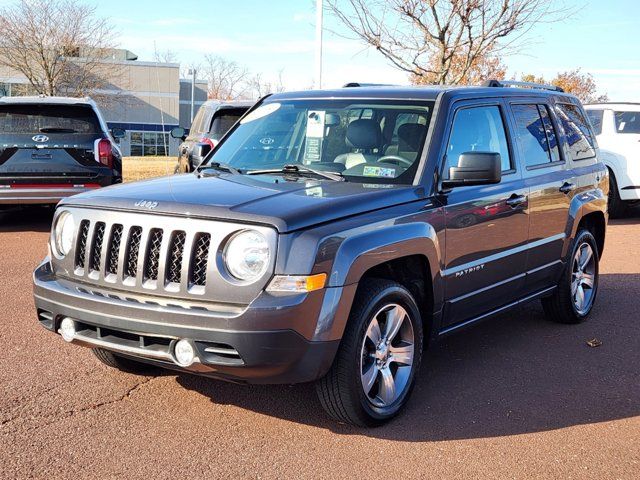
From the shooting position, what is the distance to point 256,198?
3.99 metres

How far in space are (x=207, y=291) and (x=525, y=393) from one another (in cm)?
227

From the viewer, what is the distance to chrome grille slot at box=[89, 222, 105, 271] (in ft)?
13.5

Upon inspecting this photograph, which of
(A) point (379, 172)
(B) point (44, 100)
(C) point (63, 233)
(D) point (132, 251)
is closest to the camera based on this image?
(D) point (132, 251)

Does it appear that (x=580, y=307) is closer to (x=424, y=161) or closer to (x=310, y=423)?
(x=424, y=161)

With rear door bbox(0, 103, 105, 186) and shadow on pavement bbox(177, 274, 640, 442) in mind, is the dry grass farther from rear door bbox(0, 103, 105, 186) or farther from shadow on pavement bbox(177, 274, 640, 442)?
shadow on pavement bbox(177, 274, 640, 442)

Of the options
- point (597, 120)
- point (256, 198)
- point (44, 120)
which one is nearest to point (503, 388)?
point (256, 198)

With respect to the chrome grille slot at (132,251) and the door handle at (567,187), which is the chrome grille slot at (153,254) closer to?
the chrome grille slot at (132,251)

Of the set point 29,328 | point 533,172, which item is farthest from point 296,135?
point 29,328

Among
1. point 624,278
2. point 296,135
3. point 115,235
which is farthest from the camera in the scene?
point 624,278

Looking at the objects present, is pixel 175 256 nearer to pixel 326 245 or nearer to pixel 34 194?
pixel 326 245

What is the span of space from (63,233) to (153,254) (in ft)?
2.67

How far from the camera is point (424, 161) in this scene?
465 centimetres

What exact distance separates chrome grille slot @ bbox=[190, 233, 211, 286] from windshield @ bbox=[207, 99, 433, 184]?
1.21m

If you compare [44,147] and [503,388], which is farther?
[44,147]
